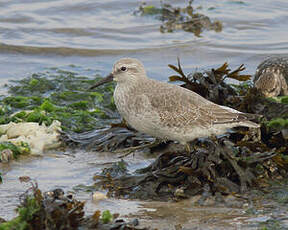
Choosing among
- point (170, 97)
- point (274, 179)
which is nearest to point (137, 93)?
point (170, 97)

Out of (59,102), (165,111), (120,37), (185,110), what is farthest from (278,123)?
(120,37)

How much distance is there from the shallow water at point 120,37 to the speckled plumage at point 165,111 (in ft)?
9.30

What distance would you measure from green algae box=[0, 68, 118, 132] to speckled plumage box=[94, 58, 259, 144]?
1245 mm

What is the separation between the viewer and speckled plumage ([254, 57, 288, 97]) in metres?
6.30

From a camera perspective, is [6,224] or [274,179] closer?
[6,224]

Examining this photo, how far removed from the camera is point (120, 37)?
1000 centimetres

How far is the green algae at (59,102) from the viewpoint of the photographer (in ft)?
20.3

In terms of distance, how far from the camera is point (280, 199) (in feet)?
14.2

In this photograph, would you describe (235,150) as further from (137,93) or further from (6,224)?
(6,224)

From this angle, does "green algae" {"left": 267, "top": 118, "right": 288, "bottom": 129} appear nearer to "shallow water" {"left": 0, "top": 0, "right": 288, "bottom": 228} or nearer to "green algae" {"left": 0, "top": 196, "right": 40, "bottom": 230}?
"green algae" {"left": 0, "top": 196, "right": 40, "bottom": 230}

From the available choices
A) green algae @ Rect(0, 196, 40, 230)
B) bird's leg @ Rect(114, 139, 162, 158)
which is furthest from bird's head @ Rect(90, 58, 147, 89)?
green algae @ Rect(0, 196, 40, 230)

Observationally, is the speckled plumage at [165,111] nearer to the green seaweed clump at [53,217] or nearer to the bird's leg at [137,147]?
the bird's leg at [137,147]

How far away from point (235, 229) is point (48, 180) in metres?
1.73

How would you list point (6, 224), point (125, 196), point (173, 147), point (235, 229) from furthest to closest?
point (173, 147) → point (125, 196) → point (235, 229) → point (6, 224)
